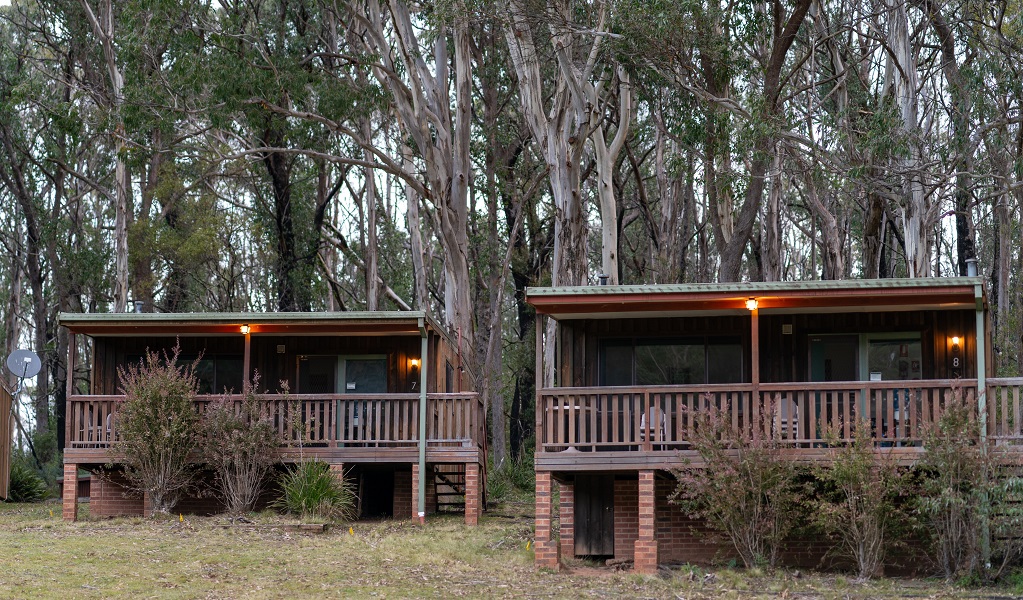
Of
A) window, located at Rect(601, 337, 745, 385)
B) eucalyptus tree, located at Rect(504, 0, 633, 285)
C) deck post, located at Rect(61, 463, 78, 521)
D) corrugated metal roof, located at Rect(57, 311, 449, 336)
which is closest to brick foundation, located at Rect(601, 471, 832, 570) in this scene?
window, located at Rect(601, 337, 745, 385)

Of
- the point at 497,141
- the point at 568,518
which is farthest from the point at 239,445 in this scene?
the point at 497,141

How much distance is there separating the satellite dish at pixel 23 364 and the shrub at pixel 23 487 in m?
3.47

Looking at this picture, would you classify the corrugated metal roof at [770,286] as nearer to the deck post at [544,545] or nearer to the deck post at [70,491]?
the deck post at [544,545]

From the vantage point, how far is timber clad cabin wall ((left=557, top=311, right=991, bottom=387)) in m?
16.4

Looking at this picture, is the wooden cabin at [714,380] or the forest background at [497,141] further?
the forest background at [497,141]

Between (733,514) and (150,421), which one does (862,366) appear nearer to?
(733,514)

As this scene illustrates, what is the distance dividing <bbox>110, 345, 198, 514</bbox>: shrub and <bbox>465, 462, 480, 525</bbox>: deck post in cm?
416

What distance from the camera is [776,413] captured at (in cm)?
1439

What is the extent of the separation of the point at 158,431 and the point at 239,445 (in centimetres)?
122

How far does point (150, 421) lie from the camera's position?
17922 mm

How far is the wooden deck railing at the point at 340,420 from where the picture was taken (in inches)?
731

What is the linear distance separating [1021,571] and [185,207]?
91.5 feet

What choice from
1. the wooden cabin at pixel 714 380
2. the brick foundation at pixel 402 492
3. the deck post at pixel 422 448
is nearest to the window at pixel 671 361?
the wooden cabin at pixel 714 380

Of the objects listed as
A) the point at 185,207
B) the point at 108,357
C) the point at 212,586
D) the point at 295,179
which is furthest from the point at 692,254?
the point at 212,586
